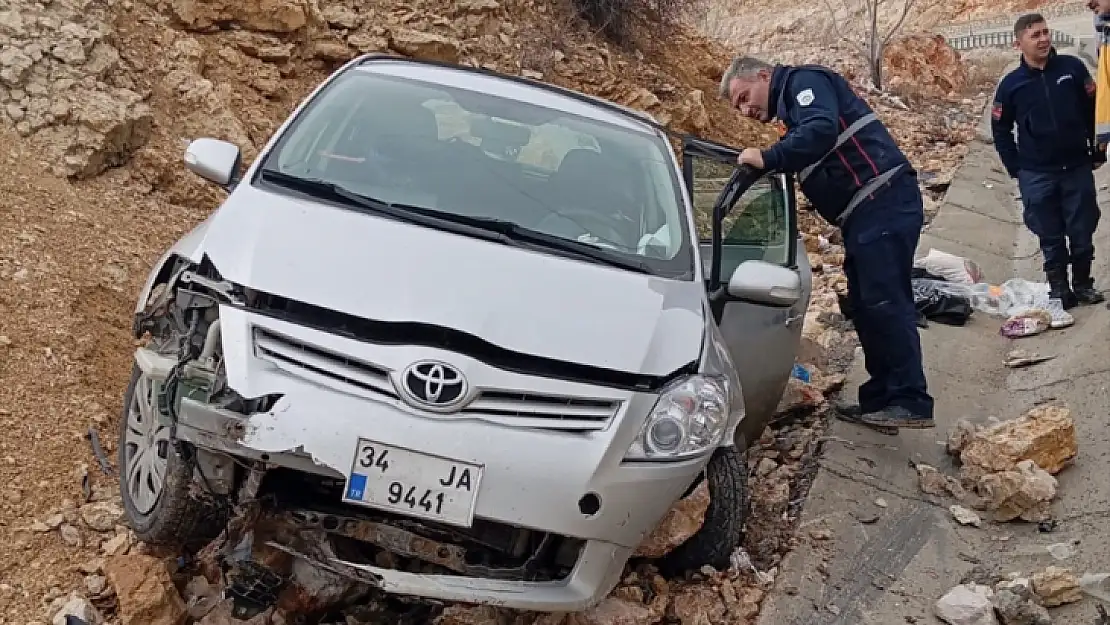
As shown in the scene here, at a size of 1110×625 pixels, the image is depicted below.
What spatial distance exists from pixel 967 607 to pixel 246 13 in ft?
22.5

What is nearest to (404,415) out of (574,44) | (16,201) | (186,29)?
(16,201)

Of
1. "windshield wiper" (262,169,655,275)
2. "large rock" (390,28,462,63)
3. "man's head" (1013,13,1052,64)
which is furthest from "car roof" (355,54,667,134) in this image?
"large rock" (390,28,462,63)

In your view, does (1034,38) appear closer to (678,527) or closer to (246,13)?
(678,527)

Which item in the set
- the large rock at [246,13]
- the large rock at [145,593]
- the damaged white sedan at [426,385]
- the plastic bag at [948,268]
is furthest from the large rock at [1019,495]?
the large rock at [246,13]

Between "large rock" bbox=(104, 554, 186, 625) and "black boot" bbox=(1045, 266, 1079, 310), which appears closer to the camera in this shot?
"large rock" bbox=(104, 554, 186, 625)

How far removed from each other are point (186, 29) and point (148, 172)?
2112mm

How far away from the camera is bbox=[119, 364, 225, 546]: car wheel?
3.02 m

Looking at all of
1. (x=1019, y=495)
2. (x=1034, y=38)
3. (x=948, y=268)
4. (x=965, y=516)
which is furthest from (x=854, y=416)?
(x=948, y=268)

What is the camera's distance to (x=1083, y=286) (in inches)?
276

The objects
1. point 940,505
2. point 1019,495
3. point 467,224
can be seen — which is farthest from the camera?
point 940,505

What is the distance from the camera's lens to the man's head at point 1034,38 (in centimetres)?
630

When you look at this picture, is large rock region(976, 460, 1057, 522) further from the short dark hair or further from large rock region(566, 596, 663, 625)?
the short dark hair

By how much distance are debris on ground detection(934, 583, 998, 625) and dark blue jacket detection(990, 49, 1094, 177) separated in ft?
11.5

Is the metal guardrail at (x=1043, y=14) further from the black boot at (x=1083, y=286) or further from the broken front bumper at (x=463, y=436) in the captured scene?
the broken front bumper at (x=463, y=436)
